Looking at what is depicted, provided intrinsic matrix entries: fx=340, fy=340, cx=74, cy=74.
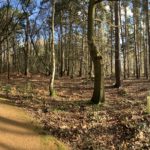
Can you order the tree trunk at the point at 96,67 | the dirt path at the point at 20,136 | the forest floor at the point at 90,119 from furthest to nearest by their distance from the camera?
the tree trunk at the point at 96,67, the forest floor at the point at 90,119, the dirt path at the point at 20,136

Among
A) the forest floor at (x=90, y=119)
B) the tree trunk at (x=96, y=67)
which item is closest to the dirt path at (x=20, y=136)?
the forest floor at (x=90, y=119)

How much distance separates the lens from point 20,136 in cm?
971

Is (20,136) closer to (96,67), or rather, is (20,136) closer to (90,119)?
(90,119)

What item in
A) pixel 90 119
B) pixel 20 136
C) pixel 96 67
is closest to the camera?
pixel 20 136

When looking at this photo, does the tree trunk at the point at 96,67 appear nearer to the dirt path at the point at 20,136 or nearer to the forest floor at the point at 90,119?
the forest floor at the point at 90,119

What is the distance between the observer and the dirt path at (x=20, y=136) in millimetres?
9135

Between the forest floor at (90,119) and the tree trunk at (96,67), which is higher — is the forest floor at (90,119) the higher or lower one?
the lower one

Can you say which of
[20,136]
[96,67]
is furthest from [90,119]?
[96,67]

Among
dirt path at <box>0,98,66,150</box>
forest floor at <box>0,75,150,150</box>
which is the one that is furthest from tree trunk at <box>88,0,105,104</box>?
dirt path at <box>0,98,66,150</box>

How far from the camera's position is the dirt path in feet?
30.0

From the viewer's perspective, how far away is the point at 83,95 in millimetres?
16906

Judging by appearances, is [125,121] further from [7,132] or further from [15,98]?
[15,98]

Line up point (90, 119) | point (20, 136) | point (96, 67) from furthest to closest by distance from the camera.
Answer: point (96, 67), point (90, 119), point (20, 136)

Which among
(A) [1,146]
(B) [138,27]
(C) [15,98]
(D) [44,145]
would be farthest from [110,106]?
(B) [138,27]
